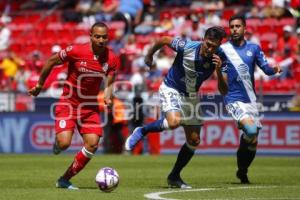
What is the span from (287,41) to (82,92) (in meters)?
14.0

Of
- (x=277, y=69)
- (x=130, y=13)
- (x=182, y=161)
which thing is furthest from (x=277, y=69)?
(x=130, y=13)

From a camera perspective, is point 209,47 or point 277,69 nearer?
point 209,47

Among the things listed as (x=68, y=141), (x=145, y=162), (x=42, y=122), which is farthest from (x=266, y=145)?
(x=68, y=141)

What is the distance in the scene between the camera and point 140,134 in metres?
13.3

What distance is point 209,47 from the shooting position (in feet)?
41.5

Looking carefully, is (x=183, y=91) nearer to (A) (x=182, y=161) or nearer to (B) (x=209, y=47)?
(B) (x=209, y=47)

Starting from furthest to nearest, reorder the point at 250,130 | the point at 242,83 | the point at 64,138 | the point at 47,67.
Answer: the point at 242,83 < the point at 250,130 < the point at 64,138 < the point at 47,67

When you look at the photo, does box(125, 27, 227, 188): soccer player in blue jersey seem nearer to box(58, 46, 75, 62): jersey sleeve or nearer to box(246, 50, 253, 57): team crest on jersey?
box(246, 50, 253, 57): team crest on jersey

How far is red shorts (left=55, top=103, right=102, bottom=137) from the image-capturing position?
12953 millimetres

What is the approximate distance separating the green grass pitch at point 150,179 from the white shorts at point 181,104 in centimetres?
101

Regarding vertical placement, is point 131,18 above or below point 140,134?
above

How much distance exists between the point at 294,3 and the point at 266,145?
5.87 metres

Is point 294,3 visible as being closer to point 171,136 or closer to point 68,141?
point 171,136

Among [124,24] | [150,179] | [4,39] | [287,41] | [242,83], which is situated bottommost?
[150,179]
